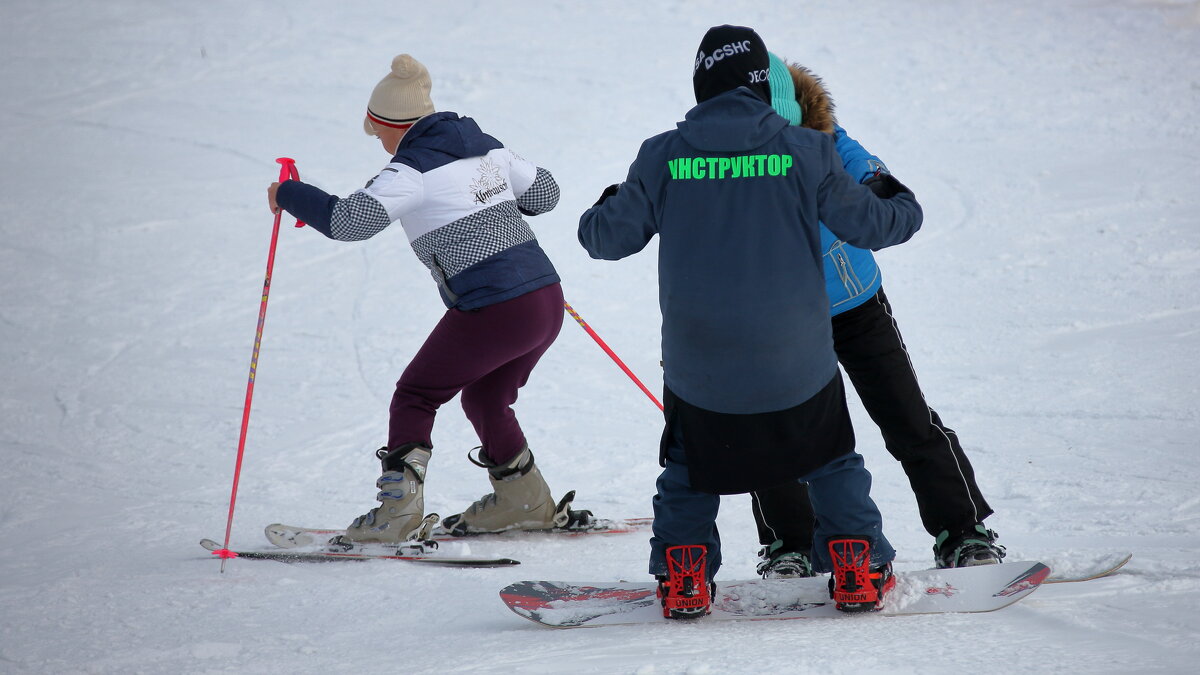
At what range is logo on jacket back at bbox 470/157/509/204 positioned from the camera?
3551 mm

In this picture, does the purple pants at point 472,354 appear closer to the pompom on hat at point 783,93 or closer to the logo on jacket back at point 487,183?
the logo on jacket back at point 487,183

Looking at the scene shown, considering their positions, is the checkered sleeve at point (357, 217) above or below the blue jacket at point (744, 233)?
above

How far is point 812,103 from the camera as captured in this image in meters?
2.87

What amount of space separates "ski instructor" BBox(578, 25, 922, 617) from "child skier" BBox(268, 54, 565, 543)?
0.94 meters

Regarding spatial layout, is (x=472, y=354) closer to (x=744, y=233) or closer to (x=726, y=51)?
(x=744, y=233)

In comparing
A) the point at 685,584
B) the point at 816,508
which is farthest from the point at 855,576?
the point at 685,584

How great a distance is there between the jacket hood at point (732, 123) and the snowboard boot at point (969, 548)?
136cm

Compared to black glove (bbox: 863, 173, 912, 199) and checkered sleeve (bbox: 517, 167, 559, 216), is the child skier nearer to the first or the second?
checkered sleeve (bbox: 517, 167, 559, 216)

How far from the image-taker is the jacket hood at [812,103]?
2.84 metres

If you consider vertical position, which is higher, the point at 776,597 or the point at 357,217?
the point at 357,217

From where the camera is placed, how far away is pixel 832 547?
2.77 m

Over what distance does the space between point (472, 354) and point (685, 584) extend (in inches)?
46.1

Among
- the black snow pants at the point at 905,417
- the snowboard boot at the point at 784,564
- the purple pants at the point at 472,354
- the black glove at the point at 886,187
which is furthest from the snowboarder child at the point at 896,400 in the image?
the purple pants at the point at 472,354

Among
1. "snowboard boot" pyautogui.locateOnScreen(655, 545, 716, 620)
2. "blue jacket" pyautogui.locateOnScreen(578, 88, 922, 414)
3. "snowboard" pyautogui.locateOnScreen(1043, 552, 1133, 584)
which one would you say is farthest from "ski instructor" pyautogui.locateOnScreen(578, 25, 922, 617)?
"snowboard" pyautogui.locateOnScreen(1043, 552, 1133, 584)
